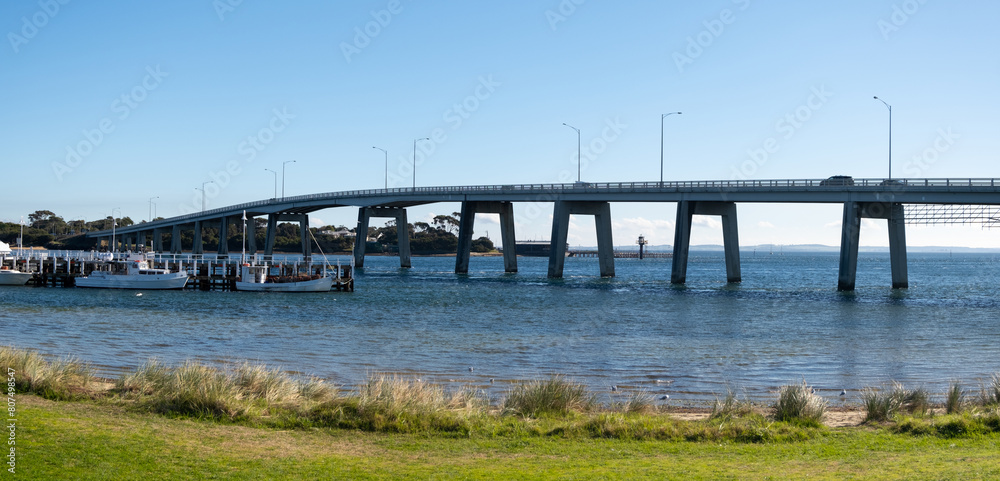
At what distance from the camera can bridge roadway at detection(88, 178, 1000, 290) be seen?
6875 centimetres

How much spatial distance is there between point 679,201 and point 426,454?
7557 cm

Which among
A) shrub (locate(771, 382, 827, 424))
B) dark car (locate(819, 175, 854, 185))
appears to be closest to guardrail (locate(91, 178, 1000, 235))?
dark car (locate(819, 175, 854, 185))

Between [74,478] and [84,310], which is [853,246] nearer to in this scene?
[84,310]

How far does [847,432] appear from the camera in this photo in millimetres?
15086

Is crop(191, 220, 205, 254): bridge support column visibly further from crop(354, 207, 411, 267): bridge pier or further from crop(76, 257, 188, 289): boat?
crop(76, 257, 188, 289): boat

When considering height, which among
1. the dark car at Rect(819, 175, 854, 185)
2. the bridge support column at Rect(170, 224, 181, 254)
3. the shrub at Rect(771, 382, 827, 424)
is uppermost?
the dark car at Rect(819, 175, 854, 185)

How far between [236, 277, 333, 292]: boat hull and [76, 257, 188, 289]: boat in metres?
6.59

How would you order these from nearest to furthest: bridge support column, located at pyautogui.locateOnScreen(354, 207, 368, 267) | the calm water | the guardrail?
the calm water → the guardrail → bridge support column, located at pyautogui.locateOnScreen(354, 207, 368, 267)

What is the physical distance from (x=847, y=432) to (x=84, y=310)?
1870 inches

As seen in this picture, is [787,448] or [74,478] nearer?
[74,478]

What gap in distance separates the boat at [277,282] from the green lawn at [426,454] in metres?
58.3

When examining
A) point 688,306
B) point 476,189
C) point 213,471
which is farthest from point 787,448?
point 476,189

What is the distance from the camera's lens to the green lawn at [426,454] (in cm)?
1148

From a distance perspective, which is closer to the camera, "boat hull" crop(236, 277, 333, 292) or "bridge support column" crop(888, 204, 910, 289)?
"bridge support column" crop(888, 204, 910, 289)
